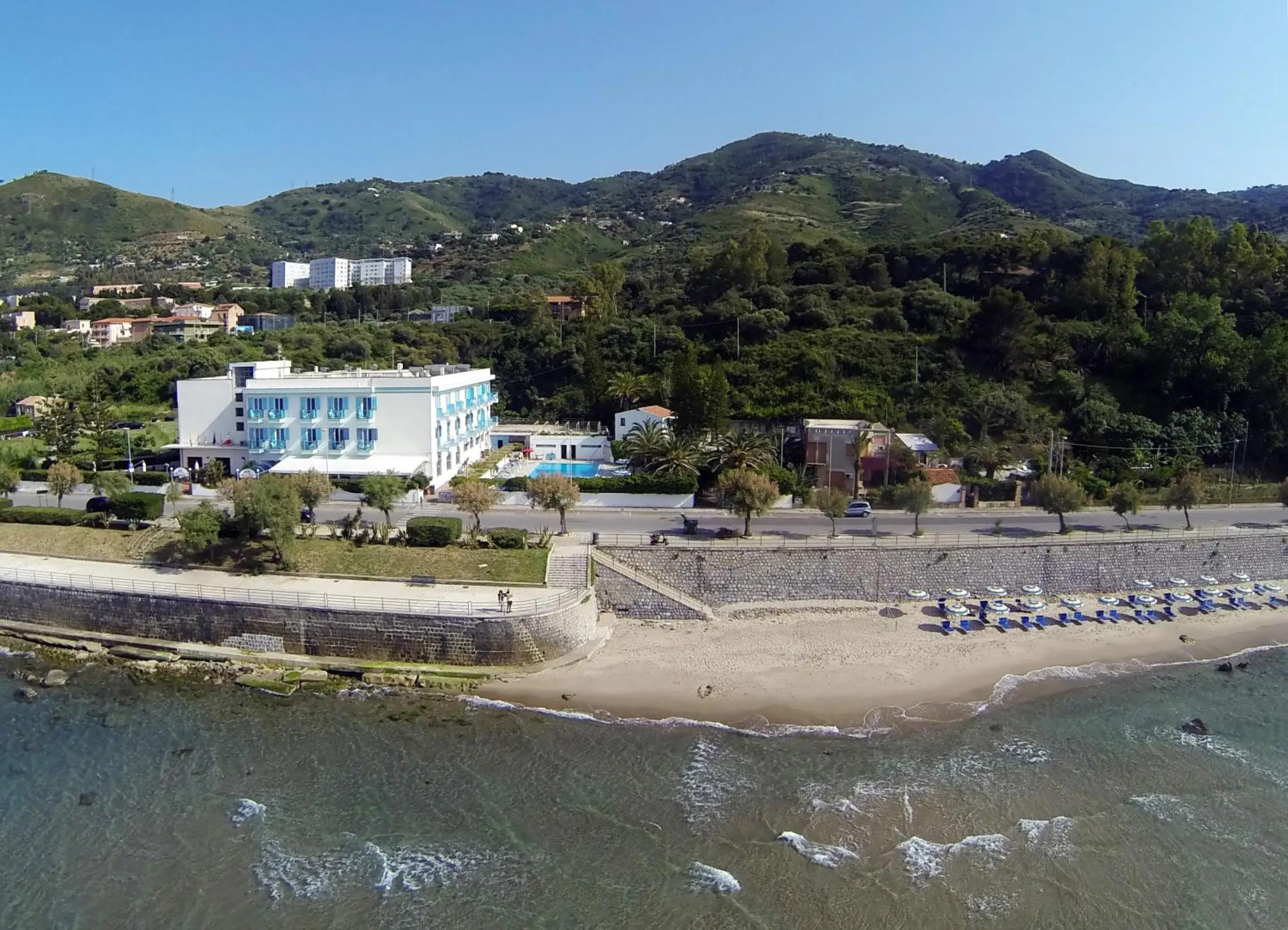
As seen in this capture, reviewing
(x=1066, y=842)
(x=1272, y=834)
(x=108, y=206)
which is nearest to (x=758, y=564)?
(x=1066, y=842)

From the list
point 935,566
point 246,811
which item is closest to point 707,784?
point 246,811

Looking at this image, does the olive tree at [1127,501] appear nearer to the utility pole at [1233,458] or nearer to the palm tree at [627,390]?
the utility pole at [1233,458]

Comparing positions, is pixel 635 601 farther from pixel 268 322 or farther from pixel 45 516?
pixel 268 322

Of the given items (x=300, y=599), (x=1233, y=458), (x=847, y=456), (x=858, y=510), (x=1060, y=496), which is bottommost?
(x=300, y=599)

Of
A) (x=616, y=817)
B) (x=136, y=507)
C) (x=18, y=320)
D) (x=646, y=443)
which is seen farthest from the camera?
(x=18, y=320)

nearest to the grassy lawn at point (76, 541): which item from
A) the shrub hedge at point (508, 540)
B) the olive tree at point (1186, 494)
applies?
the shrub hedge at point (508, 540)

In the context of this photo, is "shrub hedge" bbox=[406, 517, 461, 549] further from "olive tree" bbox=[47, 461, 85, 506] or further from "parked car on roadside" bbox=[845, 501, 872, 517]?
"parked car on roadside" bbox=[845, 501, 872, 517]
